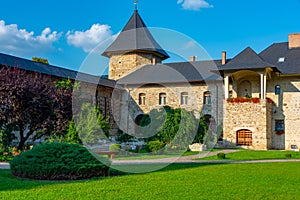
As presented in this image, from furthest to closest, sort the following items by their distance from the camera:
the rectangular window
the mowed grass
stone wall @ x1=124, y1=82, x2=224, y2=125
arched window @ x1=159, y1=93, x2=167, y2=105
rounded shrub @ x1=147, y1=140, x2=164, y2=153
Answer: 1. arched window @ x1=159, y1=93, x2=167, y2=105
2. stone wall @ x1=124, y1=82, x2=224, y2=125
3. the rectangular window
4. rounded shrub @ x1=147, y1=140, x2=164, y2=153
5. the mowed grass

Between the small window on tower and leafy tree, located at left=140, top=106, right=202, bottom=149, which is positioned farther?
the small window on tower

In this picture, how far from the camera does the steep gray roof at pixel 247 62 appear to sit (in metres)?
22.0

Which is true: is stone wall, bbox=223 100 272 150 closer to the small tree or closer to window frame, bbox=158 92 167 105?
window frame, bbox=158 92 167 105

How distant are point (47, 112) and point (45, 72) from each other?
23.9 feet

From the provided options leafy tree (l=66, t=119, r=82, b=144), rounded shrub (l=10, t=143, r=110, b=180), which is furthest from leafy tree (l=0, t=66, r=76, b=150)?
rounded shrub (l=10, t=143, r=110, b=180)

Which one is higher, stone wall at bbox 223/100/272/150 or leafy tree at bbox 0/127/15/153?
stone wall at bbox 223/100/272/150

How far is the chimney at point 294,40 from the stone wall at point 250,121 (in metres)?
4.94

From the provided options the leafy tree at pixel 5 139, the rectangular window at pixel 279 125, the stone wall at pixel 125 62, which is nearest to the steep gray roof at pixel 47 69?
the stone wall at pixel 125 62

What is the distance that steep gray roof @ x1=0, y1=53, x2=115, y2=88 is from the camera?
778 inches

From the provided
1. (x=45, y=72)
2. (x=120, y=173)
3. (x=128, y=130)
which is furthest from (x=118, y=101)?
(x=120, y=173)

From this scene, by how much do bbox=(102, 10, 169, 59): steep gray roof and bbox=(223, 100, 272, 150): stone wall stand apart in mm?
9741

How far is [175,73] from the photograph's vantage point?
27359 mm

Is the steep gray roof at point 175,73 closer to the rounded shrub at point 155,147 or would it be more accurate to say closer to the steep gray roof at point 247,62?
the steep gray roof at point 247,62

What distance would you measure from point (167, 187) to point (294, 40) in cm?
2059
